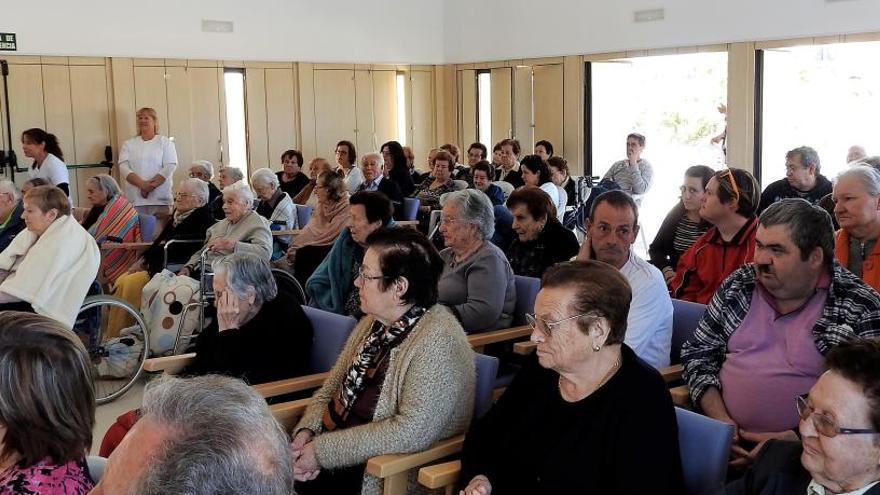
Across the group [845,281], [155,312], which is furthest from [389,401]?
[155,312]

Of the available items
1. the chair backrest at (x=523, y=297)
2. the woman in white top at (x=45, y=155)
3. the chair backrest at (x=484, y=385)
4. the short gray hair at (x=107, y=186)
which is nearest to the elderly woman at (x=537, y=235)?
the chair backrest at (x=523, y=297)

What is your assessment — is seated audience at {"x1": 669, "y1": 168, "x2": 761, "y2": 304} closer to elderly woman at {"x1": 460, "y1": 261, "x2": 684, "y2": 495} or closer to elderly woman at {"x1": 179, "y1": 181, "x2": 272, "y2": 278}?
elderly woman at {"x1": 460, "y1": 261, "x2": 684, "y2": 495}

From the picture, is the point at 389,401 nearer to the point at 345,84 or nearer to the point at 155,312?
the point at 155,312

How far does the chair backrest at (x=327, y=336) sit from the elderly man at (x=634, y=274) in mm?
1020

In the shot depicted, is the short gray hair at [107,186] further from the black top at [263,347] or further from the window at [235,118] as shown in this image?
the window at [235,118]

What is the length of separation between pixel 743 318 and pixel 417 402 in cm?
108

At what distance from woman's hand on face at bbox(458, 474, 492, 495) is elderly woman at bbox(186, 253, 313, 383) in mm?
1207

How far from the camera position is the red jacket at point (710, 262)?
3824mm

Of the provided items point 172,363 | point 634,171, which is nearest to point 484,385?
point 172,363

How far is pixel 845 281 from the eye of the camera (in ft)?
8.59

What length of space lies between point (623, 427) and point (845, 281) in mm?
959

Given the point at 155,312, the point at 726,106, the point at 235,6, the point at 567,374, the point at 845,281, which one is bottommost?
the point at 155,312

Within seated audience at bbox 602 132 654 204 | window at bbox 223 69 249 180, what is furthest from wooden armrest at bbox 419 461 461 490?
window at bbox 223 69 249 180

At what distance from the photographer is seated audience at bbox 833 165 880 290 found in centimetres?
351
